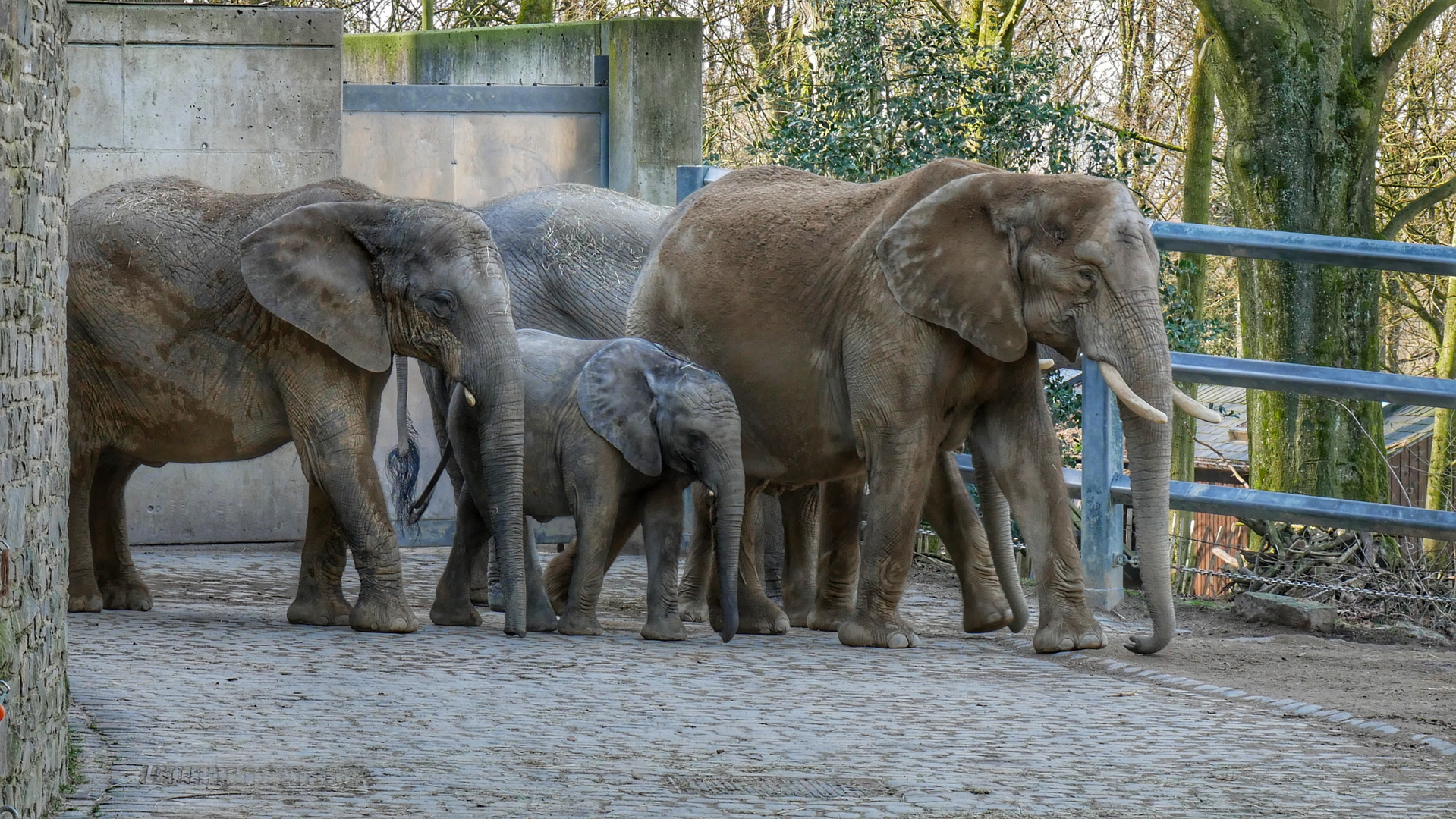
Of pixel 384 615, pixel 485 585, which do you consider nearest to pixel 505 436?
pixel 384 615

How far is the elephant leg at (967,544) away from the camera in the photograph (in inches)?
366

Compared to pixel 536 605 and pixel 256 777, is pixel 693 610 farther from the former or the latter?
pixel 256 777

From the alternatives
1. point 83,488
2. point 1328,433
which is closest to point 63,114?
point 83,488

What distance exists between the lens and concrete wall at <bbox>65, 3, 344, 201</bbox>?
482 inches

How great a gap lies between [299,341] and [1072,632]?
343 centimetres

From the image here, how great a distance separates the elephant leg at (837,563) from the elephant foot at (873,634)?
66cm

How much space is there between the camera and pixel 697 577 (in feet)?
31.5

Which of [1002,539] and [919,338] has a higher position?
[919,338]

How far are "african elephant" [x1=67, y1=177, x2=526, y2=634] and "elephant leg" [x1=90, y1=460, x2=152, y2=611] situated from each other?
0.86 ft

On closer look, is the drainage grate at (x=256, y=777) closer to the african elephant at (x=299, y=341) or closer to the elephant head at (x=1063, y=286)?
the african elephant at (x=299, y=341)

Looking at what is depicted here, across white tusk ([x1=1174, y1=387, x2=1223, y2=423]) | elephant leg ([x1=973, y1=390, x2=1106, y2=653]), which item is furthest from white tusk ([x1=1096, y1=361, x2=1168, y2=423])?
elephant leg ([x1=973, y1=390, x2=1106, y2=653])

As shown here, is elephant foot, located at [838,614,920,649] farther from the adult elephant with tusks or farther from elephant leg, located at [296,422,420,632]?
elephant leg, located at [296,422,420,632]

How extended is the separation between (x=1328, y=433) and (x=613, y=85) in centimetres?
542

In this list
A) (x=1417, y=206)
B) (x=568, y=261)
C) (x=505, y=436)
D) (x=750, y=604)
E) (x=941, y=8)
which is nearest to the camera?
(x=505, y=436)
